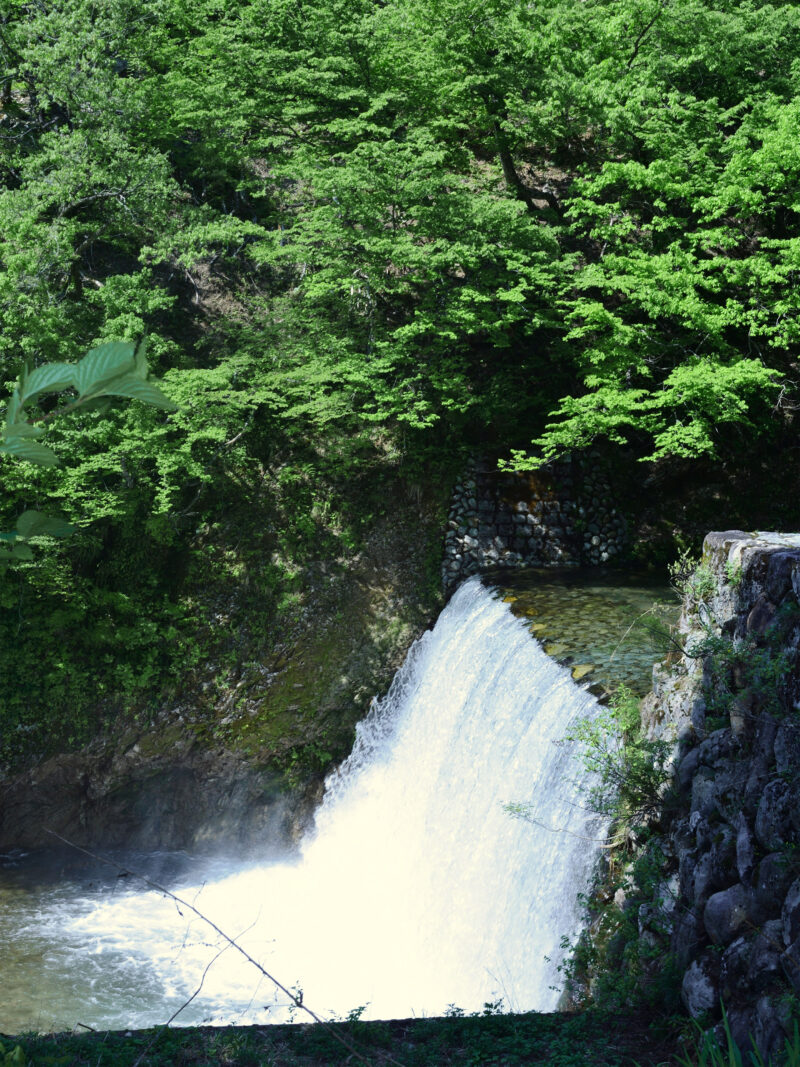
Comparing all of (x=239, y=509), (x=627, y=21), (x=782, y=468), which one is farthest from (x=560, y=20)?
(x=239, y=509)

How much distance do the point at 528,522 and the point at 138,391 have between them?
10.7 meters

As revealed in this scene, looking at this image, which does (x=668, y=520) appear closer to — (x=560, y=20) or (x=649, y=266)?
(x=649, y=266)

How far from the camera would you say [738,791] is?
469 cm

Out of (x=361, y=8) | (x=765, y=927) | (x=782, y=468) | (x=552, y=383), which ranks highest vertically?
(x=361, y=8)

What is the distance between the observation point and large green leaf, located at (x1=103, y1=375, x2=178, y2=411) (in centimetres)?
89

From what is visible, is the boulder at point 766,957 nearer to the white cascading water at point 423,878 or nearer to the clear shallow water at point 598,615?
the white cascading water at point 423,878

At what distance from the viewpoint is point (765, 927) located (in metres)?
4.09

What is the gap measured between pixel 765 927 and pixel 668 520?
8.21 metres

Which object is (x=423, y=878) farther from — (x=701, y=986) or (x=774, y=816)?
(x=774, y=816)

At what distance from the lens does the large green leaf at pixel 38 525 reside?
1008mm

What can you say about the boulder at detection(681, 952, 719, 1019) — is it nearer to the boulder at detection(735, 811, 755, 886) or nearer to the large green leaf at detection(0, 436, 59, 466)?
the boulder at detection(735, 811, 755, 886)

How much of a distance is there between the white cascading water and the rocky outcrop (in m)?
0.79

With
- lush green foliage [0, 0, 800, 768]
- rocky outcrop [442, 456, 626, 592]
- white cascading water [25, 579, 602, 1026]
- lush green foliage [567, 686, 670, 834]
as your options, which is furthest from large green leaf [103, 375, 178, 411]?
rocky outcrop [442, 456, 626, 592]

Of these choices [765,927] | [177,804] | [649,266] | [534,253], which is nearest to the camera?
[765,927]
